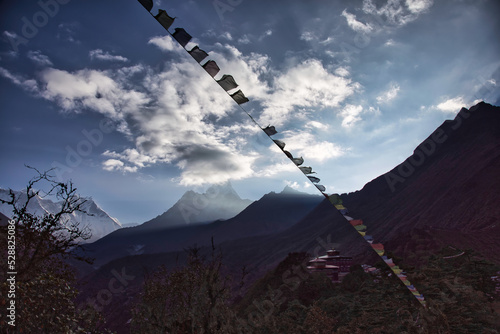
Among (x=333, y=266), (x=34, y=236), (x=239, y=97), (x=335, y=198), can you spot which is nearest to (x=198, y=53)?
(x=239, y=97)

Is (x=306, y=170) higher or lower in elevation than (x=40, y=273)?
lower

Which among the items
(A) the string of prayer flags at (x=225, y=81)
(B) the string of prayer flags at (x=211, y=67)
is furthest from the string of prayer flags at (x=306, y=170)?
(B) the string of prayer flags at (x=211, y=67)

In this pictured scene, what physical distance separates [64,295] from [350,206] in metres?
84.3

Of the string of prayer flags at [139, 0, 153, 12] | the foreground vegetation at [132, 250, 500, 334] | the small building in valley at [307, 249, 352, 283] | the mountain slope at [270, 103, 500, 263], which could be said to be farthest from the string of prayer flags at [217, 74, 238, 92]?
the mountain slope at [270, 103, 500, 263]

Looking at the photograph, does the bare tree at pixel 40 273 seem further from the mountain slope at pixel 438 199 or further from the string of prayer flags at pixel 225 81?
the mountain slope at pixel 438 199

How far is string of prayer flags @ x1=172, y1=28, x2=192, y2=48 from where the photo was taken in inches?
122

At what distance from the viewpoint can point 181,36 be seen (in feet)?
10.3

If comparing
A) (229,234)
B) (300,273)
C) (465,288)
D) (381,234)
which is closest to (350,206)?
(381,234)

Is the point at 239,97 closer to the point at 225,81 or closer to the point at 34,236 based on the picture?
the point at 225,81

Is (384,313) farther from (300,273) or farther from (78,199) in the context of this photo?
(300,273)

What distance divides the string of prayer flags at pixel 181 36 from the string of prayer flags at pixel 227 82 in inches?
20.1

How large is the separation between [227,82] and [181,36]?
2.12 ft

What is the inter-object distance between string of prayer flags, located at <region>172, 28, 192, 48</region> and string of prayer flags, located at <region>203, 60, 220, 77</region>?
0.29 metres

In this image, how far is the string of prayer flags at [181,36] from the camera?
3.11m
